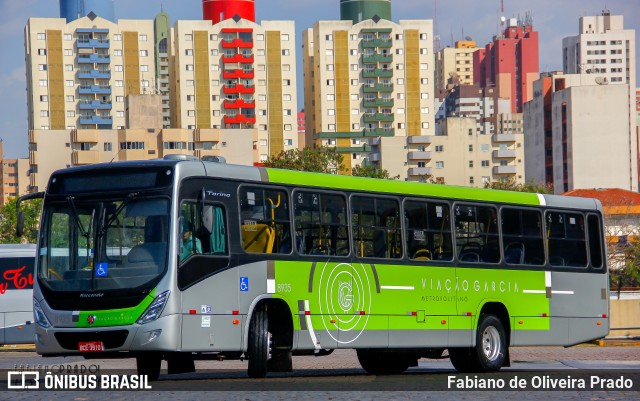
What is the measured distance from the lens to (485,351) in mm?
22812

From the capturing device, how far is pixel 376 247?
68.4 ft

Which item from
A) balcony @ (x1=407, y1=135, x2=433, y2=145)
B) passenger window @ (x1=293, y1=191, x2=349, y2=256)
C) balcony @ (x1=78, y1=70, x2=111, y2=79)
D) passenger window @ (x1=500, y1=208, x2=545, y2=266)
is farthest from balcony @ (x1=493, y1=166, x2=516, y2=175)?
passenger window @ (x1=293, y1=191, x2=349, y2=256)

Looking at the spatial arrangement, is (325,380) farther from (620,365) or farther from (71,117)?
(71,117)

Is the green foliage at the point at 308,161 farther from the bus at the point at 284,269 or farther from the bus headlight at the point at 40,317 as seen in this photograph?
the bus headlight at the point at 40,317

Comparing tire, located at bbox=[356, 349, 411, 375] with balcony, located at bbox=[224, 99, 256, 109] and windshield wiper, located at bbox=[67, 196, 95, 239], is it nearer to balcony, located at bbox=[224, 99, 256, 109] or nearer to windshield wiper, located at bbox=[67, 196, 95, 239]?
windshield wiper, located at bbox=[67, 196, 95, 239]

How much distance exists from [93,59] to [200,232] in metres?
178

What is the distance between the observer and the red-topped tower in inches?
7638

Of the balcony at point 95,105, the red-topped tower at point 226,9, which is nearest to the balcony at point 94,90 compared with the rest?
the balcony at point 95,105

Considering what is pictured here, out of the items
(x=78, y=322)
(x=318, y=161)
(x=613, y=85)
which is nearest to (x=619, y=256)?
(x=318, y=161)

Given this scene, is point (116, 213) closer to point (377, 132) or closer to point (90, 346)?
point (90, 346)

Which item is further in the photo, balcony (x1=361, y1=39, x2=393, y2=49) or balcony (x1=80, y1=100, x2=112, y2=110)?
balcony (x1=80, y1=100, x2=112, y2=110)

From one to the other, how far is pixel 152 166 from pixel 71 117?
583ft

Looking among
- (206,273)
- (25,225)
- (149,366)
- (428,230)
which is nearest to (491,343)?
(428,230)

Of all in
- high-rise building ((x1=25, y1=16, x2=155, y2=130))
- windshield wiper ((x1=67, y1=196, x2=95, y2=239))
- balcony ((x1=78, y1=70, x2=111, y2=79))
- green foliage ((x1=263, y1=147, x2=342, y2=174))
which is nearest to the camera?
windshield wiper ((x1=67, y1=196, x2=95, y2=239))
